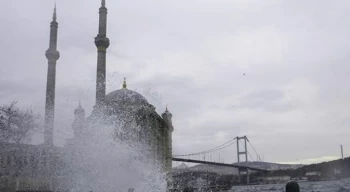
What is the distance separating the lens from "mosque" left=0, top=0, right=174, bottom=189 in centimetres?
2466

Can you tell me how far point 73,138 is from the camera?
23438 mm

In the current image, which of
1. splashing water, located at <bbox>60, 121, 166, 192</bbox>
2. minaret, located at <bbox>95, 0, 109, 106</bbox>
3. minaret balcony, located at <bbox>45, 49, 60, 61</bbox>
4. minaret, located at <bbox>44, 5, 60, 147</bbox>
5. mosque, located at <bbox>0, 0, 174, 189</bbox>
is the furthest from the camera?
minaret balcony, located at <bbox>45, 49, 60, 61</bbox>

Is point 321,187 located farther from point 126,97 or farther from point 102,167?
point 102,167

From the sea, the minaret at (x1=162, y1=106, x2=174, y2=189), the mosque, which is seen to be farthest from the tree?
the sea

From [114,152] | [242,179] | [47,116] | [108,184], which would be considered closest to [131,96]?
[47,116]

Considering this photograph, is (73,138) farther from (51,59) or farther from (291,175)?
(291,175)

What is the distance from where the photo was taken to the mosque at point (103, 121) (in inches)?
971

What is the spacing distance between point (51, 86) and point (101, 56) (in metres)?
4.94

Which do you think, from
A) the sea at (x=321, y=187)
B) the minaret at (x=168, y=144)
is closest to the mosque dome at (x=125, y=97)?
the minaret at (x=168, y=144)

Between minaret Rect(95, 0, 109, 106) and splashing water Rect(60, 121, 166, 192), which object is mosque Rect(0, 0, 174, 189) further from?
splashing water Rect(60, 121, 166, 192)

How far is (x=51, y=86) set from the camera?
29859 millimetres

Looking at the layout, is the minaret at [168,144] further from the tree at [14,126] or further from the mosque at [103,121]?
the tree at [14,126]

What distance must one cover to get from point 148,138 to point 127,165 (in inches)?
402

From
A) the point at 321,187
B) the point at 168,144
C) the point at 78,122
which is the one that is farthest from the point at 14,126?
the point at 321,187
